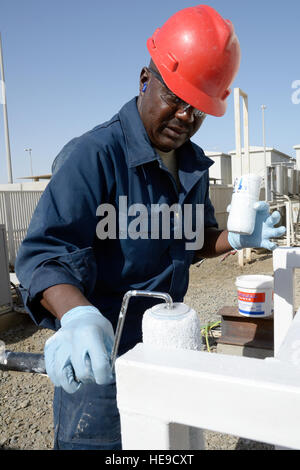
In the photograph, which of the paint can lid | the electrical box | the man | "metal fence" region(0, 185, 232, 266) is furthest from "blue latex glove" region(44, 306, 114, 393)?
"metal fence" region(0, 185, 232, 266)

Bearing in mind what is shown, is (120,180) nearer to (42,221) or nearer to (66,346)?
(42,221)

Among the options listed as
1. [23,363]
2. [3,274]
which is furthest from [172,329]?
[3,274]

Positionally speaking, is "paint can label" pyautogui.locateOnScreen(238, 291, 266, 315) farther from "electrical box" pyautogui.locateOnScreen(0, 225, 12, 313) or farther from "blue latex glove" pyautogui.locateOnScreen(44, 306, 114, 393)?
"electrical box" pyautogui.locateOnScreen(0, 225, 12, 313)

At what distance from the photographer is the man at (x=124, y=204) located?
141 centimetres

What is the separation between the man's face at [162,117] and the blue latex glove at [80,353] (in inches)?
38.1

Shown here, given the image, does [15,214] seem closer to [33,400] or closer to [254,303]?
[33,400]

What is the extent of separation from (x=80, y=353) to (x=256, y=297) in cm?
282

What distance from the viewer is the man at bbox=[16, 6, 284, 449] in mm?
1409

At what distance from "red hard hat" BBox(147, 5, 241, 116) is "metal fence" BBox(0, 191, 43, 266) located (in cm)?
670

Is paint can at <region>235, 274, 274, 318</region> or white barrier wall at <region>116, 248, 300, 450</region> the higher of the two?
white barrier wall at <region>116, 248, 300, 450</region>

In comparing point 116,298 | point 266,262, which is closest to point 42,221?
point 116,298

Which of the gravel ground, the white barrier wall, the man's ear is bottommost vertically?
the gravel ground

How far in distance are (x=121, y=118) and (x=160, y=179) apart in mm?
350

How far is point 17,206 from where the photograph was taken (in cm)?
805
